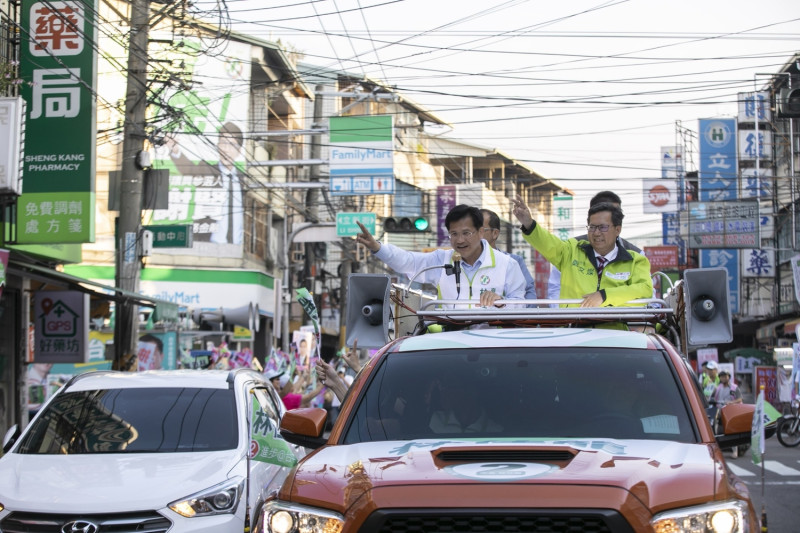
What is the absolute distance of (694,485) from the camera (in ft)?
12.4

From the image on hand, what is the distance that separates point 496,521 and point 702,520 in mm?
730

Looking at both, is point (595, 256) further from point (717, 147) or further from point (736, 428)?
point (717, 147)

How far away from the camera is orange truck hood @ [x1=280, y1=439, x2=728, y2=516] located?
363cm

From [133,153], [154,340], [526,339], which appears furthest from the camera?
[154,340]

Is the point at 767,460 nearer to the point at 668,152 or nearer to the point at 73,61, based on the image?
the point at 73,61

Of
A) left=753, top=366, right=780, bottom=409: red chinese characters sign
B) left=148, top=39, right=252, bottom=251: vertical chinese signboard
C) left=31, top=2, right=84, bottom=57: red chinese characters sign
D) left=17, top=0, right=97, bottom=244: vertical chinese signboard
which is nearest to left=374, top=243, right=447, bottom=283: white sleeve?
left=17, top=0, right=97, bottom=244: vertical chinese signboard

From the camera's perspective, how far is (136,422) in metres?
8.24

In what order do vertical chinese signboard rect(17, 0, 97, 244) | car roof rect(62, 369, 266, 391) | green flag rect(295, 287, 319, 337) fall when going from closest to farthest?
1. green flag rect(295, 287, 319, 337)
2. car roof rect(62, 369, 266, 391)
3. vertical chinese signboard rect(17, 0, 97, 244)

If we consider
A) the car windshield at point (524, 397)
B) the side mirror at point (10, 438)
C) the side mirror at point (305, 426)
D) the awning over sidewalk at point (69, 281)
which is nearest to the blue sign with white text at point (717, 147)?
the awning over sidewalk at point (69, 281)

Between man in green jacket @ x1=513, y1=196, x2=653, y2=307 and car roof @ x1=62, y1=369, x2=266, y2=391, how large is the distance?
3185mm

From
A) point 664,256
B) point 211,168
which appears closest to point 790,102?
point 211,168

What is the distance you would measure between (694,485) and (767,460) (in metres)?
16.7

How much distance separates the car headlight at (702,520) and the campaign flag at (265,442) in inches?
188

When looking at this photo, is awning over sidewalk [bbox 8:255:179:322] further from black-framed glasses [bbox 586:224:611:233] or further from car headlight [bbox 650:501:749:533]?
car headlight [bbox 650:501:749:533]
